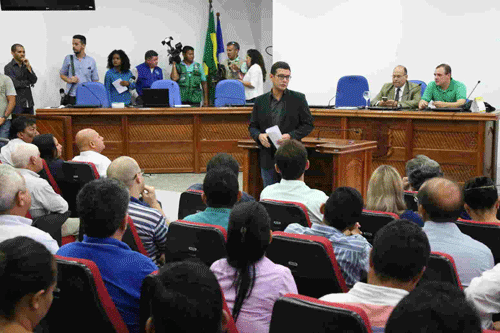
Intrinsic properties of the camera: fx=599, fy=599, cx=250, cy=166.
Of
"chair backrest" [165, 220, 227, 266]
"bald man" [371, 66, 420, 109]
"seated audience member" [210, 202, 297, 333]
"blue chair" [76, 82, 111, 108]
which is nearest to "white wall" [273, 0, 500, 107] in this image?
"bald man" [371, 66, 420, 109]

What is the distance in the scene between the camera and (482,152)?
601 cm

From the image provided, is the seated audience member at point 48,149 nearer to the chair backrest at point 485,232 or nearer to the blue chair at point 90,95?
the chair backrest at point 485,232

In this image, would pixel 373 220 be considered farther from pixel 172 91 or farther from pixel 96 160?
pixel 172 91

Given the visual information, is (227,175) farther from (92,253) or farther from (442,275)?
(442,275)

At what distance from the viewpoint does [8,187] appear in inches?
109

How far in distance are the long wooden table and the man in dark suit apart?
3.89 feet

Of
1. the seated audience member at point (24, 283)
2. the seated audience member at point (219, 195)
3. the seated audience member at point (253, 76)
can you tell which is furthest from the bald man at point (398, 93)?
the seated audience member at point (24, 283)

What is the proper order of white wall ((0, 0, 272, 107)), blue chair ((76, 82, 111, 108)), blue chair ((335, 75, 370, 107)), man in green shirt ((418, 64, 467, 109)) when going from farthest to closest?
white wall ((0, 0, 272, 107)), blue chair ((76, 82, 111, 108)), blue chair ((335, 75, 370, 107)), man in green shirt ((418, 64, 467, 109))

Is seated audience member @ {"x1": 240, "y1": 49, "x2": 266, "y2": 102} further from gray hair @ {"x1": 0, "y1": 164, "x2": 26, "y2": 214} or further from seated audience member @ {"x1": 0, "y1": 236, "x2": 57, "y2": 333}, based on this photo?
seated audience member @ {"x1": 0, "y1": 236, "x2": 57, "y2": 333}

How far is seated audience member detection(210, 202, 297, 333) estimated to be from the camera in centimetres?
207

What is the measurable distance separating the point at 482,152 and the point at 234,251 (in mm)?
4557

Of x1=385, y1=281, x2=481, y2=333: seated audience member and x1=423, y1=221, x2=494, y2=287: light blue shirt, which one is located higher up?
x1=385, y1=281, x2=481, y2=333: seated audience member

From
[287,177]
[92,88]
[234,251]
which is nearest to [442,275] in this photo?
[234,251]

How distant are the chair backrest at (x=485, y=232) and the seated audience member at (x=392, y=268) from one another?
1016mm
